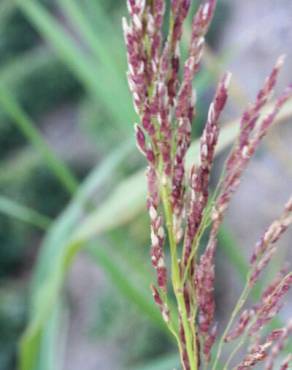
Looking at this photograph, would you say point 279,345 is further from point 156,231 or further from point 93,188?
point 93,188

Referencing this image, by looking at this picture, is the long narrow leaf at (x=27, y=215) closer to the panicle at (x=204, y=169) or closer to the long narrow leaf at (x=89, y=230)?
the long narrow leaf at (x=89, y=230)

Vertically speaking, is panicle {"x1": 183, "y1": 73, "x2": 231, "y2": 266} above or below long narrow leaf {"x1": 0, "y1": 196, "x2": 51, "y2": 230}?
below

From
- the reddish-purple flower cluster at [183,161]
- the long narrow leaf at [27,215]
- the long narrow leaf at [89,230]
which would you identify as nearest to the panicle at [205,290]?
the reddish-purple flower cluster at [183,161]

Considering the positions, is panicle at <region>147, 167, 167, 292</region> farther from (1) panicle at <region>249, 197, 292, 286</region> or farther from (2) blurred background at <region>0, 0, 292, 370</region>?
(2) blurred background at <region>0, 0, 292, 370</region>

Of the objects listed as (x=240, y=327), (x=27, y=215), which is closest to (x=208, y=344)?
(x=240, y=327)

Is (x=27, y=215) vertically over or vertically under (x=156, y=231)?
over

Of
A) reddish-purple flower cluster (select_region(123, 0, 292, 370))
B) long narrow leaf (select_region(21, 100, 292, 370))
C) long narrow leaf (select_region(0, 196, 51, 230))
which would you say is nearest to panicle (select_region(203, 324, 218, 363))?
reddish-purple flower cluster (select_region(123, 0, 292, 370))
